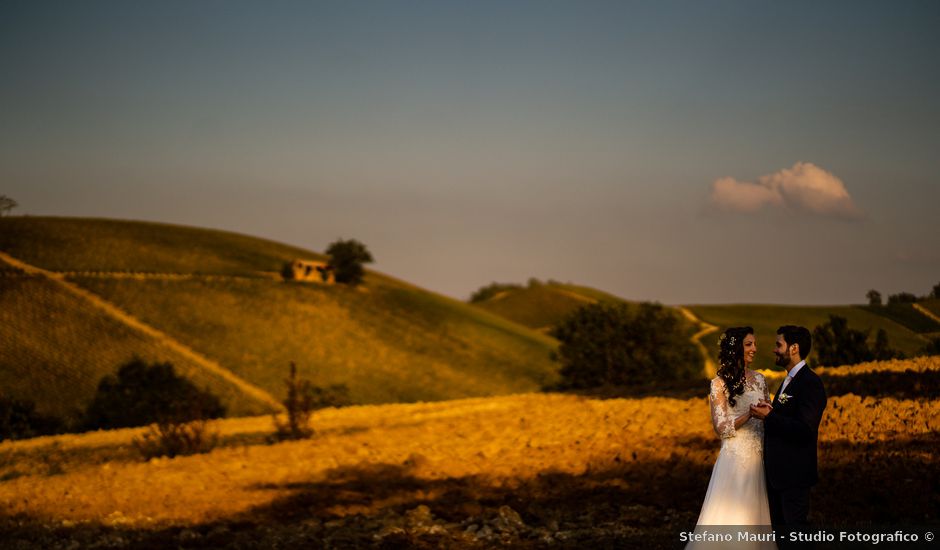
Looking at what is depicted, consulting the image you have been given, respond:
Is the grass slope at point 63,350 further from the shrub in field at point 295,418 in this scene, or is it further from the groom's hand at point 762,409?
the groom's hand at point 762,409

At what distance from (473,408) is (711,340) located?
50225 millimetres

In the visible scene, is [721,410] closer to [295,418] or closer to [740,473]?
[740,473]

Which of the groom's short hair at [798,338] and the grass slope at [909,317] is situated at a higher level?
the grass slope at [909,317]

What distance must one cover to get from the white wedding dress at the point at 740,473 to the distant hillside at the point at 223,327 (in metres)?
51.2

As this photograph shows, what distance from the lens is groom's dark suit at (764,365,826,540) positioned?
806 cm

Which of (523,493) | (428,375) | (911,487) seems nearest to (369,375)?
(428,375)

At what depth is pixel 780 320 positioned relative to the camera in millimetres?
92312

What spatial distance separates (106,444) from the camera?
98.3 ft

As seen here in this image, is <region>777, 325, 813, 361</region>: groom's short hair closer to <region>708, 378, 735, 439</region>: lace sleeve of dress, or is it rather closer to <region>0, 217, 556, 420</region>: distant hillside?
<region>708, 378, 735, 439</region>: lace sleeve of dress

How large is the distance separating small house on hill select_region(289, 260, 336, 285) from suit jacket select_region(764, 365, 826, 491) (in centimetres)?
8152

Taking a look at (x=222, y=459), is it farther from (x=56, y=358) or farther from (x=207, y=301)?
(x=207, y=301)

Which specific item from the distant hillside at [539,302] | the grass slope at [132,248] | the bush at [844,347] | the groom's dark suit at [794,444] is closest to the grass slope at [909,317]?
the bush at [844,347]

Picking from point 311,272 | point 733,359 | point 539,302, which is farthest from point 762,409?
point 539,302

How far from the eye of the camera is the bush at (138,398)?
4438cm
